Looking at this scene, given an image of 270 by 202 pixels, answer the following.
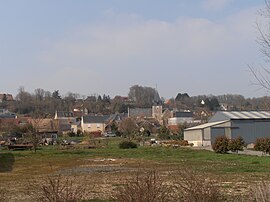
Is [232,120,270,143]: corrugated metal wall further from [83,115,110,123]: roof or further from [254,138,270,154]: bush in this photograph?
[83,115,110,123]: roof

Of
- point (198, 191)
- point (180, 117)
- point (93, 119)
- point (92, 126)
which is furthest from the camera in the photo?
point (180, 117)

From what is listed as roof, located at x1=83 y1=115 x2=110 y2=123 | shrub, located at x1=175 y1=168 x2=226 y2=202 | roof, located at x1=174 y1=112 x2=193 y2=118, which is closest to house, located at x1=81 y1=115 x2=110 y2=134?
roof, located at x1=83 y1=115 x2=110 y2=123

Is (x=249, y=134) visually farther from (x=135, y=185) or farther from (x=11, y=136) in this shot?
(x=135, y=185)

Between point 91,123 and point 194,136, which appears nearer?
point 194,136

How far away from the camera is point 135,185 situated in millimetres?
7660

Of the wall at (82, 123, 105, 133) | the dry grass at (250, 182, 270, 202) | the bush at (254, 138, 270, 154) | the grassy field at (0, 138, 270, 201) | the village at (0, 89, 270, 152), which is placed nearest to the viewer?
the dry grass at (250, 182, 270, 202)

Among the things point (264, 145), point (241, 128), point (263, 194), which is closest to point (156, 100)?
point (241, 128)

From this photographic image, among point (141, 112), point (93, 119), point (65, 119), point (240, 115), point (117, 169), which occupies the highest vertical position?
point (141, 112)

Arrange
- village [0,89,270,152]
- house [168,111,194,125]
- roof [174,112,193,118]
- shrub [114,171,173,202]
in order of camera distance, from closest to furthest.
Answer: shrub [114,171,173,202] < village [0,89,270,152] < house [168,111,194,125] < roof [174,112,193,118]

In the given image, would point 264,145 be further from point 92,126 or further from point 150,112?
point 150,112

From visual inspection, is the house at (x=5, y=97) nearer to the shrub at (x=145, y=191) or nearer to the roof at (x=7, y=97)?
the roof at (x=7, y=97)

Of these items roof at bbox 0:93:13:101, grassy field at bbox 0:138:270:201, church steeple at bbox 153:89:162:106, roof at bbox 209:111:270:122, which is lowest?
grassy field at bbox 0:138:270:201

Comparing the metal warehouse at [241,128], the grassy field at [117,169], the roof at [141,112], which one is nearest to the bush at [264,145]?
the grassy field at [117,169]

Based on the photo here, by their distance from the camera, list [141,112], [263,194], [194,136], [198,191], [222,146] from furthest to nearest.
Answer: [141,112]
[194,136]
[222,146]
[198,191]
[263,194]
